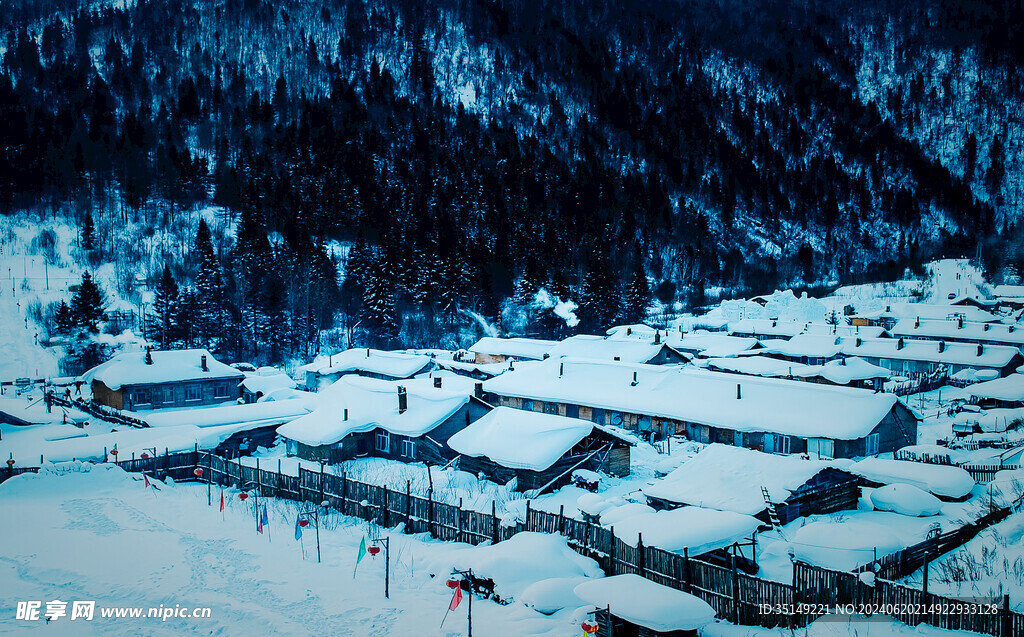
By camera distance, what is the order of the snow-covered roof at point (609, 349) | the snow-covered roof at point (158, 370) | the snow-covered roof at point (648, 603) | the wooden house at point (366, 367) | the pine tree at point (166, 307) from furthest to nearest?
1. the pine tree at point (166, 307)
2. the wooden house at point (366, 367)
3. the snow-covered roof at point (609, 349)
4. the snow-covered roof at point (158, 370)
5. the snow-covered roof at point (648, 603)

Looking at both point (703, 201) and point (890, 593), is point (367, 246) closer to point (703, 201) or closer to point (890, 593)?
point (890, 593)

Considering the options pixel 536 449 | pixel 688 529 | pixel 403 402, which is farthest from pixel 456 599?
pixel 403 402

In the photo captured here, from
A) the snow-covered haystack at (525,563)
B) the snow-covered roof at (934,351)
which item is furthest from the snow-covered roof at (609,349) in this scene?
the snow-covered haystack at (525,563)

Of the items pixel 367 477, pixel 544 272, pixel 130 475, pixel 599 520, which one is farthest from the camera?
pixel 544 272

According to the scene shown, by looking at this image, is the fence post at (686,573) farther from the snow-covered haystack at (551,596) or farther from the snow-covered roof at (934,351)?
the snow-covered roof at (934,351)

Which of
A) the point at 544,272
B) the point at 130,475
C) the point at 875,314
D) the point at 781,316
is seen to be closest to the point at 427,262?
the point at 544,272

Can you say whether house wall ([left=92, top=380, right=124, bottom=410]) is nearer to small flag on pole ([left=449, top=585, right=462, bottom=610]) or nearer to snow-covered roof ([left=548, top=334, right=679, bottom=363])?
snow-covered roof ([left=548, top=334, right=679, bottom=363])
